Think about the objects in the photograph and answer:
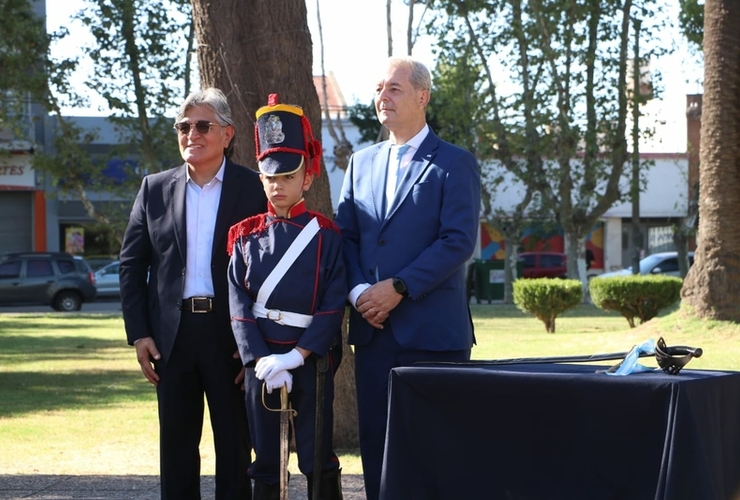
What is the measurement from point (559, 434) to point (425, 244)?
1211 millimetres

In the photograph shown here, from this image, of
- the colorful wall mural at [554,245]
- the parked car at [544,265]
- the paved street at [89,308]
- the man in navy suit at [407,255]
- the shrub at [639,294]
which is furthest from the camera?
the colorful wall mural at [554,245]

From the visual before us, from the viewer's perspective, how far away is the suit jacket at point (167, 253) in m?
4.94

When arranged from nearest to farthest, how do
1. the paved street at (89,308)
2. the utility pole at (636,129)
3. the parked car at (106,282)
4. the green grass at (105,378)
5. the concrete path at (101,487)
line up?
the concrete path at (101,487) < the green grass at (105,378) < the utility pole at (636,129) < the paved street at (89,308) < the parked car at (106,282)

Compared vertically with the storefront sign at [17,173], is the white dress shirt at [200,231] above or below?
below

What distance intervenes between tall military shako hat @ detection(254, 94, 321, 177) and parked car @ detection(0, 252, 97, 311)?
94.4 feet

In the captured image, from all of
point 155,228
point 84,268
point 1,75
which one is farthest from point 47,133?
point 155,228

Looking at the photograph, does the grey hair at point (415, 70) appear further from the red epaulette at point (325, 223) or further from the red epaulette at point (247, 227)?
the red epaulette at point (247, 227)

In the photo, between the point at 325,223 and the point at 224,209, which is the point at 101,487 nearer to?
the point at 224,209

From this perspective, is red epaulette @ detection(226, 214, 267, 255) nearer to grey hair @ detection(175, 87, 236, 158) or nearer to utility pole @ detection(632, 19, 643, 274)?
grey hair @ detection(175, 87, 236, 158)

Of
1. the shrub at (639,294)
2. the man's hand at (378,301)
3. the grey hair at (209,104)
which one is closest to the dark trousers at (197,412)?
the man's hand at (378,301)

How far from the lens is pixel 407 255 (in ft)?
15.3

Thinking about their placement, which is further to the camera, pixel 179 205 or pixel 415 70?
pixel 179 205

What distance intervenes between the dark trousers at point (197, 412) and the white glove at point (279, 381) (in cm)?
56

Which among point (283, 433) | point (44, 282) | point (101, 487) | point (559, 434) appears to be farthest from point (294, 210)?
point (44, 282)
